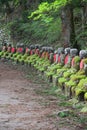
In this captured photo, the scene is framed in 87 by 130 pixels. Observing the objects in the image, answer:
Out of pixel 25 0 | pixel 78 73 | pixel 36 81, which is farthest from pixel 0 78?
pixel 25 0

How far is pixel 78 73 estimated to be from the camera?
10508mm

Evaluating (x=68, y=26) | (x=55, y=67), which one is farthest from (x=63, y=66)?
(x=68, y=26)

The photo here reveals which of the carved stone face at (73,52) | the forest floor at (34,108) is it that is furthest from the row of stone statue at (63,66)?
the forest floor at (34,108)

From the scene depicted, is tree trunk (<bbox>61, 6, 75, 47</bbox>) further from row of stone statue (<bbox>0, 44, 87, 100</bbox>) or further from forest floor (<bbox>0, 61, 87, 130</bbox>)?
forest floor (<bbox>0, 61, 87, 130</bbox>)

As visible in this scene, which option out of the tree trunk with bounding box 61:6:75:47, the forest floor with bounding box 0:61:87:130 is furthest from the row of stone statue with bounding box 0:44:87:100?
the tree trunk with bounding box 61:6:75:47

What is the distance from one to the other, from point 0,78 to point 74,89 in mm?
5908

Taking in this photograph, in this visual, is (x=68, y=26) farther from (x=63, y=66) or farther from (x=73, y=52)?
(x=73, y=52)

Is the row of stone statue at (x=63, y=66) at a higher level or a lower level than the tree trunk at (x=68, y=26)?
lower

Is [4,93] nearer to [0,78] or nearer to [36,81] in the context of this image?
[36,81]

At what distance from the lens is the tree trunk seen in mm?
16625

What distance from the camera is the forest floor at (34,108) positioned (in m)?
7.51

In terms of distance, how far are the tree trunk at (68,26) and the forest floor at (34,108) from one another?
325cm

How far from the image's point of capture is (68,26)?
16922 mm

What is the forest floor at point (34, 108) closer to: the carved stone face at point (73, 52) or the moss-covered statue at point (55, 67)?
the moss-covered statue at point (55, 67)
